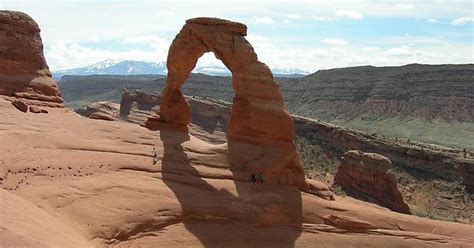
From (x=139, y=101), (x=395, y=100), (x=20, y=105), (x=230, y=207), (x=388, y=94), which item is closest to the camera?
(x=230, y=207)

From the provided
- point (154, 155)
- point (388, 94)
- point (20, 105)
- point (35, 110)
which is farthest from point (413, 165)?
point (388, 94)

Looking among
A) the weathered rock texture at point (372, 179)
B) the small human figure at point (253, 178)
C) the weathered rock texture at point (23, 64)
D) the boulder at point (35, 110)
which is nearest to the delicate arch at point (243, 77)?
the small human figure at point (253, 178)

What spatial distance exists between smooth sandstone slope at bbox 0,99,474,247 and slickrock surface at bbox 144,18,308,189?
3.39ft

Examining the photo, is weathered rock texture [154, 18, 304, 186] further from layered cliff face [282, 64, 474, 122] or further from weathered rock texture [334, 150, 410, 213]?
layered cliff face [282, 64, 474, 122]

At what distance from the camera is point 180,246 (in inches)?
686

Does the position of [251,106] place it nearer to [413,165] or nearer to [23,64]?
[23,64]

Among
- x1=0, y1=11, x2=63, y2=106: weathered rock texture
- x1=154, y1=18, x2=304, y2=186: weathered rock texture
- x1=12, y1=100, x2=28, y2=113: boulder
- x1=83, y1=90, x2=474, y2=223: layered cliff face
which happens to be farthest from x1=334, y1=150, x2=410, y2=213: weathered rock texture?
x1=12, y1=100, x2=28, y2=113: boulder

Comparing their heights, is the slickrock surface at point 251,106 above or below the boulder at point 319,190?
above

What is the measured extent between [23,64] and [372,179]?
28.0m

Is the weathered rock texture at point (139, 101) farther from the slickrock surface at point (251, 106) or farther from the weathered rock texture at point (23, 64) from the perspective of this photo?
the slickrock surface at point (251, 106)

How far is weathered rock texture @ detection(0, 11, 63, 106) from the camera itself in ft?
87.9

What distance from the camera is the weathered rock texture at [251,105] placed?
22.9 m

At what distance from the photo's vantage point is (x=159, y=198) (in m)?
18.6

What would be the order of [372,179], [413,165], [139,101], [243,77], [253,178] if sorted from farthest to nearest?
[139,101], [413,165], [372,179], [243,77], [253,178]
